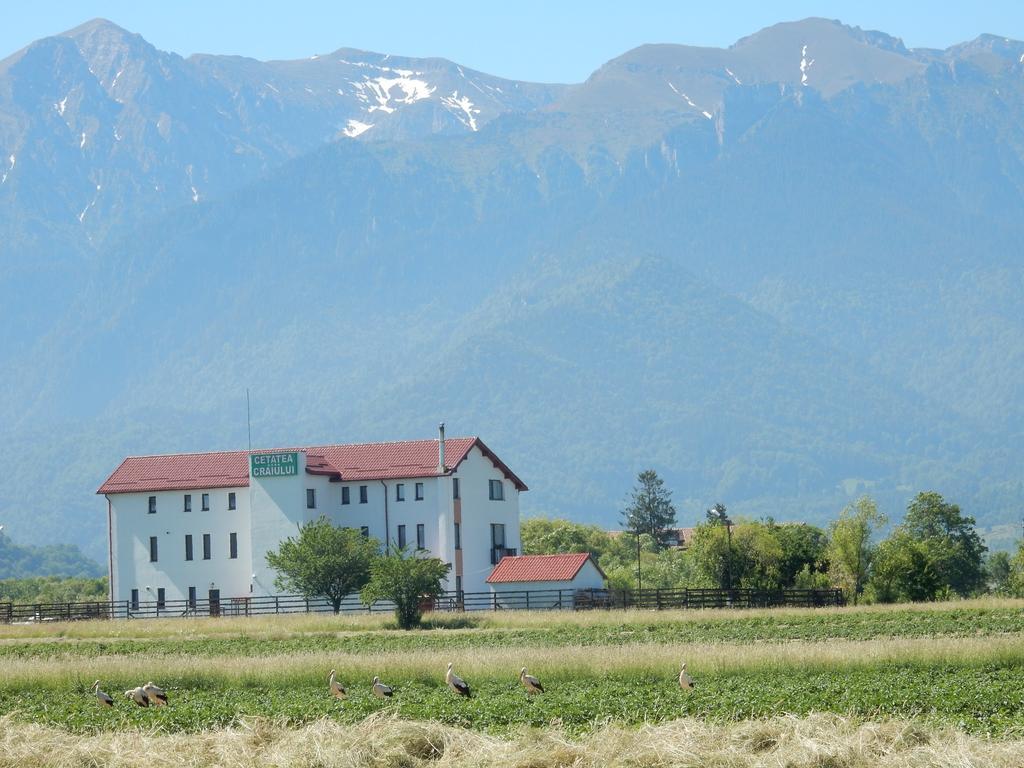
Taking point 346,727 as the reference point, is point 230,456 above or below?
above

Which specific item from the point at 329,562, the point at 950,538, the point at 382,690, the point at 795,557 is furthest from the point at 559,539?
the point at 382,690

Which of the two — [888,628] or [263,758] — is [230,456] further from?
[263,758]

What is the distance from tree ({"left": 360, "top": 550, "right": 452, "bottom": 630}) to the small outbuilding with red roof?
9.87 m

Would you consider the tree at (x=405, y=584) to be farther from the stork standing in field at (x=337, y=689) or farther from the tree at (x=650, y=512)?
the tree at (x=650, y=512)

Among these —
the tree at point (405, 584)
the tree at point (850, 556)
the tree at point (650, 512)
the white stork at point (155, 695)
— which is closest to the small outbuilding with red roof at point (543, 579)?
the tree at point (405, 584)

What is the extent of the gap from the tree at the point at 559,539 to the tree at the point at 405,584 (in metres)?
52.5

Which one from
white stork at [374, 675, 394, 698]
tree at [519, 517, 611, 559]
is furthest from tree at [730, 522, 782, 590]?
white stork at [374, 675, 394, 698]

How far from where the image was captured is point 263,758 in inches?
1080

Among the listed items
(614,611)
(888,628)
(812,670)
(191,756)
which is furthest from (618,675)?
(614,611)

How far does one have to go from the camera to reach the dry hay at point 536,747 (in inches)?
1016

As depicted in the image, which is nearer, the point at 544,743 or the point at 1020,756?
the point at 1020,756

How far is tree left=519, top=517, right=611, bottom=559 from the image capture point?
431 ft

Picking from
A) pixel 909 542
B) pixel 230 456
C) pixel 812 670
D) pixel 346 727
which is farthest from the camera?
pixel 230 456

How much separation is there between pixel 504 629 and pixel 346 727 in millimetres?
33522
